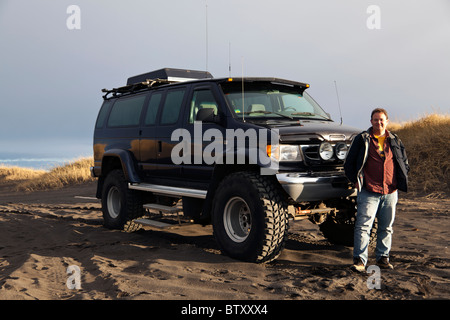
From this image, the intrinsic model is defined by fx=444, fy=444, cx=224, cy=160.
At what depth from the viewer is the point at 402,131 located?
18328 mm

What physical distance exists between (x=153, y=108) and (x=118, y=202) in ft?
7.51

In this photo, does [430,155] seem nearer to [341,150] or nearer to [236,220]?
[341,150]

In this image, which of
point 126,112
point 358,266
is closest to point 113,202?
point 126,112

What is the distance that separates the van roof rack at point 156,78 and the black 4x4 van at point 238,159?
0.16 ft

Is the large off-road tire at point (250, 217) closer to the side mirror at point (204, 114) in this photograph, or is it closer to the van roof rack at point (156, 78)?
the side mirror at point (204, 114)

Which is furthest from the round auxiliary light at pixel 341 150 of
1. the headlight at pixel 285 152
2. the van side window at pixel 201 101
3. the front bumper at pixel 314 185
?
the van side window at pixel 201 101

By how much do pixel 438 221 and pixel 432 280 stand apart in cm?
442

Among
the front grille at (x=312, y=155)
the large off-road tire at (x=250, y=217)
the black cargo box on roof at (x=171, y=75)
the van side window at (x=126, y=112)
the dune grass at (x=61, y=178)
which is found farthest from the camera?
the dune grass at (x=61, y=178)

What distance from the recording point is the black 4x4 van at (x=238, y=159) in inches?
219
